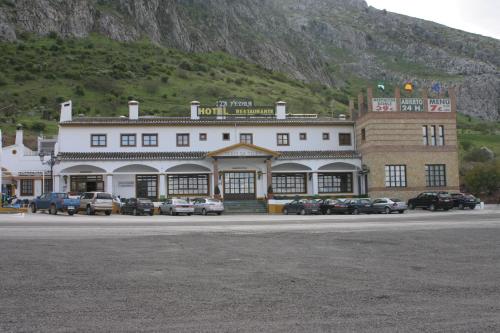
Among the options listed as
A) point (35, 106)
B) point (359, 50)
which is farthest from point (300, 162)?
point (359, 50)

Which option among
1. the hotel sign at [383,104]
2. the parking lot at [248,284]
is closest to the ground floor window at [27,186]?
the hotel sign at [383,104]

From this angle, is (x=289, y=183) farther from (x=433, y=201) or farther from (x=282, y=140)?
(x=433, y=201)

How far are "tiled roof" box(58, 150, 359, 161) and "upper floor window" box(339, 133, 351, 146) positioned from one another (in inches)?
60.8

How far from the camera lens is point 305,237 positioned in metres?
19.0

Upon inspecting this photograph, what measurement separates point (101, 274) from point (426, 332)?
6.65 m

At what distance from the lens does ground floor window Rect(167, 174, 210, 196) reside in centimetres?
4725

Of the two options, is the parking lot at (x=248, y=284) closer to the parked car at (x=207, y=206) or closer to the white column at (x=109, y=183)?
the parked car at (x=207, y=206)

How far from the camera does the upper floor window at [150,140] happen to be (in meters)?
47.5

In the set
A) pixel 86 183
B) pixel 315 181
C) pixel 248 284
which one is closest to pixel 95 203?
pixel 86 183

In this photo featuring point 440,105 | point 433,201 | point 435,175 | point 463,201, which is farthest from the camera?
point 440,105

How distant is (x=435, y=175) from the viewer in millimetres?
47781

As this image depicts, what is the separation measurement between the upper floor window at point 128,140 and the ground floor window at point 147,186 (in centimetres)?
293

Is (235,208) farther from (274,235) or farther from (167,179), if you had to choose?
(274,235)

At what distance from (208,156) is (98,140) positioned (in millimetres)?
9546
